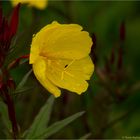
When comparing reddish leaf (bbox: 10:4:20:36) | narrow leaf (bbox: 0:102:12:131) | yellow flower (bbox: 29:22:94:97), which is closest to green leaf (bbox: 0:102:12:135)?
narrow leaf (bbox: 0:102:12:131)

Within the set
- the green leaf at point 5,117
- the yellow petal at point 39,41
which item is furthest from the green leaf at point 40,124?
the yellow petal at point 39,41

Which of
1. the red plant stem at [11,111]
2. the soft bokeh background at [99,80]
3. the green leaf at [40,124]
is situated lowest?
the soft bokeh background at [99,80]

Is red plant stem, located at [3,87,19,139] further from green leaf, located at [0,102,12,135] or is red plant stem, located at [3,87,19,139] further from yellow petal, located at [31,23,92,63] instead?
yellow petal, located at [31,23,92,63]

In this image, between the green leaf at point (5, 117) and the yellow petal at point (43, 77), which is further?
the green leaf at point (5, 117)

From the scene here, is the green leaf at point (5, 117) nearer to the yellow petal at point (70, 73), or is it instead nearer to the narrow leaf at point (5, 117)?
the narrow leaf at point (5, 117)

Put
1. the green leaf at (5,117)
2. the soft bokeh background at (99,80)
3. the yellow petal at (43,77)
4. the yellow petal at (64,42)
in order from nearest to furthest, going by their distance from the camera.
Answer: the yellow petal at (43,77), the yellow petal at (64,42), the green leaf at (5,117), the soft bokeh background at (99,80)

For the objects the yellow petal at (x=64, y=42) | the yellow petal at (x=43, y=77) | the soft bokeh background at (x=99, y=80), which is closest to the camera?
the yellow petal at (x=43, y=77)

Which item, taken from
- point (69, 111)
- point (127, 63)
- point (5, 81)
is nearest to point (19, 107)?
point (69, 111)

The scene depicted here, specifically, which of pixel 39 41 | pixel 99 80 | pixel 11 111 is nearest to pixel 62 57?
pixel 39 41
